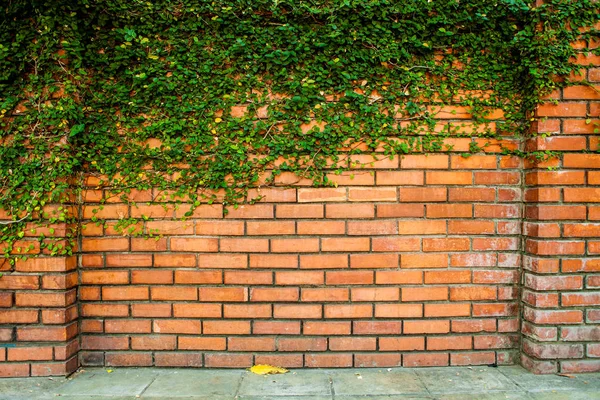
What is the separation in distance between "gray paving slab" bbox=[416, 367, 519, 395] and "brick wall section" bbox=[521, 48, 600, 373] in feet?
0.94

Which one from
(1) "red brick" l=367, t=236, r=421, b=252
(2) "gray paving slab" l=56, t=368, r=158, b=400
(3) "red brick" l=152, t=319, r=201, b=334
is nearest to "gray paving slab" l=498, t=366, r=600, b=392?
(1) "red brick" l=367, t=236, r=421, b=252

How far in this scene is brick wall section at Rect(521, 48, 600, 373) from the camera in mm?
2469

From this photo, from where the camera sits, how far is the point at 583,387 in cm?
231

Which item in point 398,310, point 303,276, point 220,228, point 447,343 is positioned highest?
point 220,228

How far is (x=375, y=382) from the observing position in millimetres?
2363

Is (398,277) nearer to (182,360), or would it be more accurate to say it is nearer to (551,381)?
(551,381)

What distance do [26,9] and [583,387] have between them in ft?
13.4

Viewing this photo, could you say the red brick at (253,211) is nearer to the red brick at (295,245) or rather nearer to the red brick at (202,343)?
the red brick at (295,245)

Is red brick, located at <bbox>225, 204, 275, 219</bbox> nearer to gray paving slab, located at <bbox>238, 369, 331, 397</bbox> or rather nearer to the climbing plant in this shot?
the climbing plant

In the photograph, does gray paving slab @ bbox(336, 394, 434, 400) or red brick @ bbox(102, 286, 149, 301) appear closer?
gray paving slab @ bbox(336, 394, 434, 400)

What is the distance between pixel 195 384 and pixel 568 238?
8.24 feet

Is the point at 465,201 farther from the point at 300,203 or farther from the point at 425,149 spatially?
the point at 300,203

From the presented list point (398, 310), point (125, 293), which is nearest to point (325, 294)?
point (398, 310)

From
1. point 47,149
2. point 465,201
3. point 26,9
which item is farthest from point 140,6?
point 465,201
